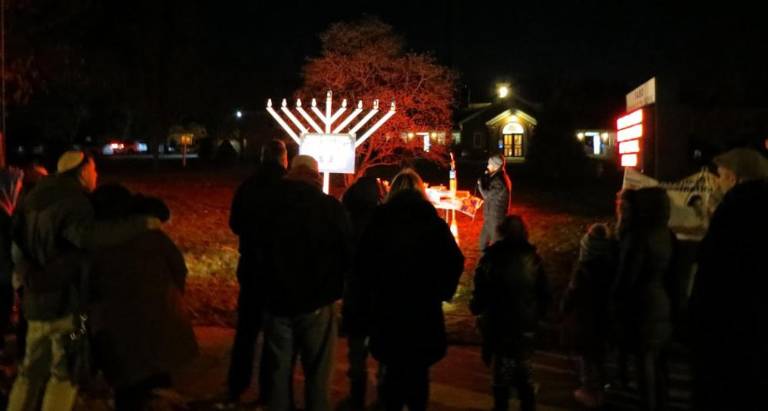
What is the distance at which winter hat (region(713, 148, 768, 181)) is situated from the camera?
348cm

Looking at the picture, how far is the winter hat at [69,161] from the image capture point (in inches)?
201

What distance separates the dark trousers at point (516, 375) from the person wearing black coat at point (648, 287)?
82 cm

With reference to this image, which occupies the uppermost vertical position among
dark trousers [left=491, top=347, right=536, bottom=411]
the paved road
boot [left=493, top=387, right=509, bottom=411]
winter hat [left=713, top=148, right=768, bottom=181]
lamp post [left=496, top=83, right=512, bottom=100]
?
lamp post [left=496, top=83, right=512, bottom=100]

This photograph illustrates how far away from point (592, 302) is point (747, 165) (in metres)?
2.50

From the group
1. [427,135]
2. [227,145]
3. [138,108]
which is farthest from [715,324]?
[227,145]

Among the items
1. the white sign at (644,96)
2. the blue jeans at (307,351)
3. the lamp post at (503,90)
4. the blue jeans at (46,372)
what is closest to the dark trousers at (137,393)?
the blue jeans at (46,372)

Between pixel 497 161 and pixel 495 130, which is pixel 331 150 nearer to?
pixel 497 161

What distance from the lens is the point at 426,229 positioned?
475cm

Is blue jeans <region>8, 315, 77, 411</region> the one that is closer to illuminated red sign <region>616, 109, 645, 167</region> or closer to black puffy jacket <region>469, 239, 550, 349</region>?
black puffy jacket <region>469, 239, 550, 349</region>

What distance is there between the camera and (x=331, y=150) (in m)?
10.6

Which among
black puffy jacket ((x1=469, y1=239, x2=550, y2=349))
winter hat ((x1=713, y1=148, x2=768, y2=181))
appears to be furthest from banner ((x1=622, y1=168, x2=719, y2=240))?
winter hat ((x1=713, y1=148, x2=768, y2=181))

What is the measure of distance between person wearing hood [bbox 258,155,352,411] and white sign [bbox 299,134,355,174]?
5469 millimetres

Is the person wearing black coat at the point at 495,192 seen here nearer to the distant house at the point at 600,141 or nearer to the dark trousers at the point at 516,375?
the dark trousers at the point at 516,375

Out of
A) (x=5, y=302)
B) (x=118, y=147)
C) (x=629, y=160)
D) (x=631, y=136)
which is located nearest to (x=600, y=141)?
(x=629, y=160)
